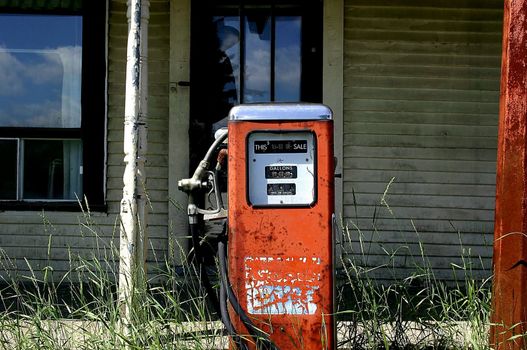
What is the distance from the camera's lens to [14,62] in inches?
287

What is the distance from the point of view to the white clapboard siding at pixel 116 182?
23.6ft

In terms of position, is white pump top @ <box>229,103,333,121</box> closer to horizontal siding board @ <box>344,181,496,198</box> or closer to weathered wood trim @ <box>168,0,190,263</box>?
weathered wood trim @ <box>168,0,190,263</box>

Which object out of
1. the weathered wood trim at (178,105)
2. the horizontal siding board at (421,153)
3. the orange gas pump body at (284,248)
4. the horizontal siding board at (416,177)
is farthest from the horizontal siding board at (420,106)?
the orange gas pump body at (284,248)

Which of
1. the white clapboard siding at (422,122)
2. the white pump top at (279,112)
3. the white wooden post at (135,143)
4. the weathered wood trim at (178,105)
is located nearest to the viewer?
the white pump top at (279,112)

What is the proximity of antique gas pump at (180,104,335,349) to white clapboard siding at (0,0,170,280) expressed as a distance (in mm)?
3390

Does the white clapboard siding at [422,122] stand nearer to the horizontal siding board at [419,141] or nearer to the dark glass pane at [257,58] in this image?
the horizontal siding board at [419,141]

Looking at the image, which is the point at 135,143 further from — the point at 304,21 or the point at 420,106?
the point at 420,106

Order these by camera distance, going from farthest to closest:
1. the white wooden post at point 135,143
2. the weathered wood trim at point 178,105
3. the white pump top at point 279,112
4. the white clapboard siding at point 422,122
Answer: the white clapboard siding at point 422,122 < the weathered wood trim at point 178,105 < the white wooden post at point 135,143 < the white pump top at point 279,112

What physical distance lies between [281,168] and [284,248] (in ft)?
1.37

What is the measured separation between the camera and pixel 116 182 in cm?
723

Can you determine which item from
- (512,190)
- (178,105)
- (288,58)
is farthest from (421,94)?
(512,190)

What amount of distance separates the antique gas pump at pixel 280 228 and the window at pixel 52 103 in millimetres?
3598

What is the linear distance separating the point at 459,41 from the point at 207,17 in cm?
246

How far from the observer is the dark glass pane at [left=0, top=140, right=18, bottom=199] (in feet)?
23.6
